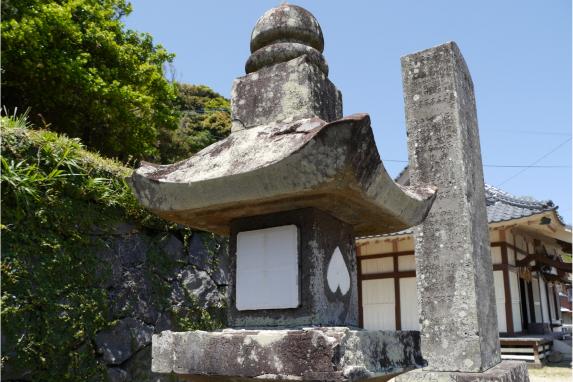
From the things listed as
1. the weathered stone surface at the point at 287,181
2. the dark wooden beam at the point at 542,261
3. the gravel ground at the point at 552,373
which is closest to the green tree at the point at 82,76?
the weathered stone surface at the point at 287,181

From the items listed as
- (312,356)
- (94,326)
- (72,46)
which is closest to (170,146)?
(72,46)

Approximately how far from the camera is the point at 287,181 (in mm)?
2059

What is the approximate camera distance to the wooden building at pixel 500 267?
10.8m

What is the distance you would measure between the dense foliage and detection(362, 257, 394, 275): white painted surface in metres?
8.36

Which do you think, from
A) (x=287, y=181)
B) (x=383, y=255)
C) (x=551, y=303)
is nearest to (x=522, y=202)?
(x=383, y=255)

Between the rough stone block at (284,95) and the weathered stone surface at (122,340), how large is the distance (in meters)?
3.25

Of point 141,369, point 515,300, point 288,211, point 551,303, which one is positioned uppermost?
point 288,211

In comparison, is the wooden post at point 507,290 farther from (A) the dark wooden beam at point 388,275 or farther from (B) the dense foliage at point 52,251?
(B) the dense foliage at point 52,251

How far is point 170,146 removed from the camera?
14.8 metres

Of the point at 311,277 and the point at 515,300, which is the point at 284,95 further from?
the point at 515,300

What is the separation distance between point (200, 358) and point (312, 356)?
2.08 feet

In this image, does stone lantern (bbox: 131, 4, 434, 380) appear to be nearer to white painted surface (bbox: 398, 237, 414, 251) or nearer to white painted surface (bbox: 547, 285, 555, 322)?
white painted surface (bbox: 398, 237, 414, 251)

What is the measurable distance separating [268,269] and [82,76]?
870 cm

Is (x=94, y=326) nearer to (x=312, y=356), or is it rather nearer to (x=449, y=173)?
(x=312, y=356)
